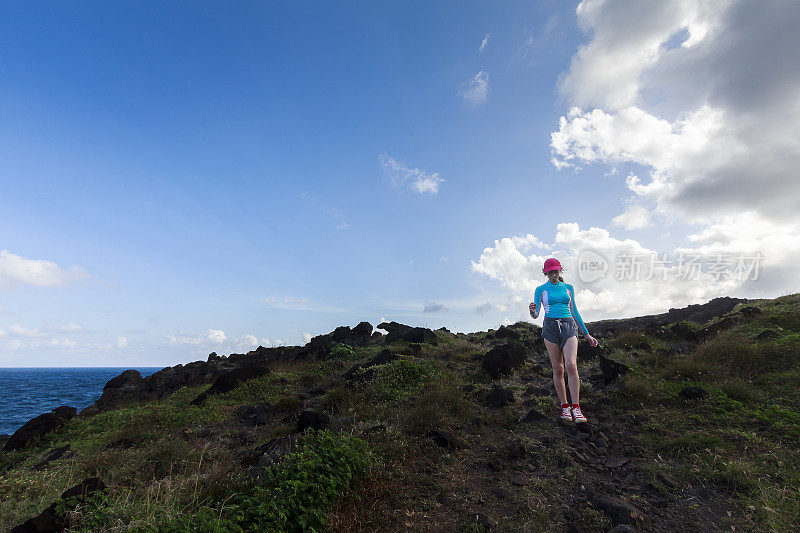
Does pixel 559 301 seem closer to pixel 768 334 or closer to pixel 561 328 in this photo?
pixel 561 328

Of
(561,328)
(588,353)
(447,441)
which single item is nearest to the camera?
(447,441)

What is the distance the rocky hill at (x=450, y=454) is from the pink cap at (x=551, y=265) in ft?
9.21

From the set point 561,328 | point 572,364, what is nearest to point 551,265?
point 561,328

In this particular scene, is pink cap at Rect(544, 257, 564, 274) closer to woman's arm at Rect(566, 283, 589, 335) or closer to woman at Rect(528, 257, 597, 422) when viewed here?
woman at Rect(528, 257, 597, 422)

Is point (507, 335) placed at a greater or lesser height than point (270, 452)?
greater

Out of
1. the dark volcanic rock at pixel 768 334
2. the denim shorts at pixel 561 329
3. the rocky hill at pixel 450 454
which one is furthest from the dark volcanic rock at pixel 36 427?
the dark volcanic rock at pixel 768 334

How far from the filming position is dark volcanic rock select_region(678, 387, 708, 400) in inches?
266

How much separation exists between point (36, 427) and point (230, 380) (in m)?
4.56

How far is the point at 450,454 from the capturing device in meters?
5.14

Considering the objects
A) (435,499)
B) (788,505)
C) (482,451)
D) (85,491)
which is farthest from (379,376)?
(788,505)

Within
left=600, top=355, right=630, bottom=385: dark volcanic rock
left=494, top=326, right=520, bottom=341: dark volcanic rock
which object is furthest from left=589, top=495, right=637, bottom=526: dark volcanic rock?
left=494, top=326, right=520, bottom=341: dark volcanic rock

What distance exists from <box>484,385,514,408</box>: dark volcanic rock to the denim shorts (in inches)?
68.4

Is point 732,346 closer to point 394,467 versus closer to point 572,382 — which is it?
point 572,382

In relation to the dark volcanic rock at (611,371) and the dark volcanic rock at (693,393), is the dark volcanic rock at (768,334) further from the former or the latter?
the dark volcanic rock at (693,393)
